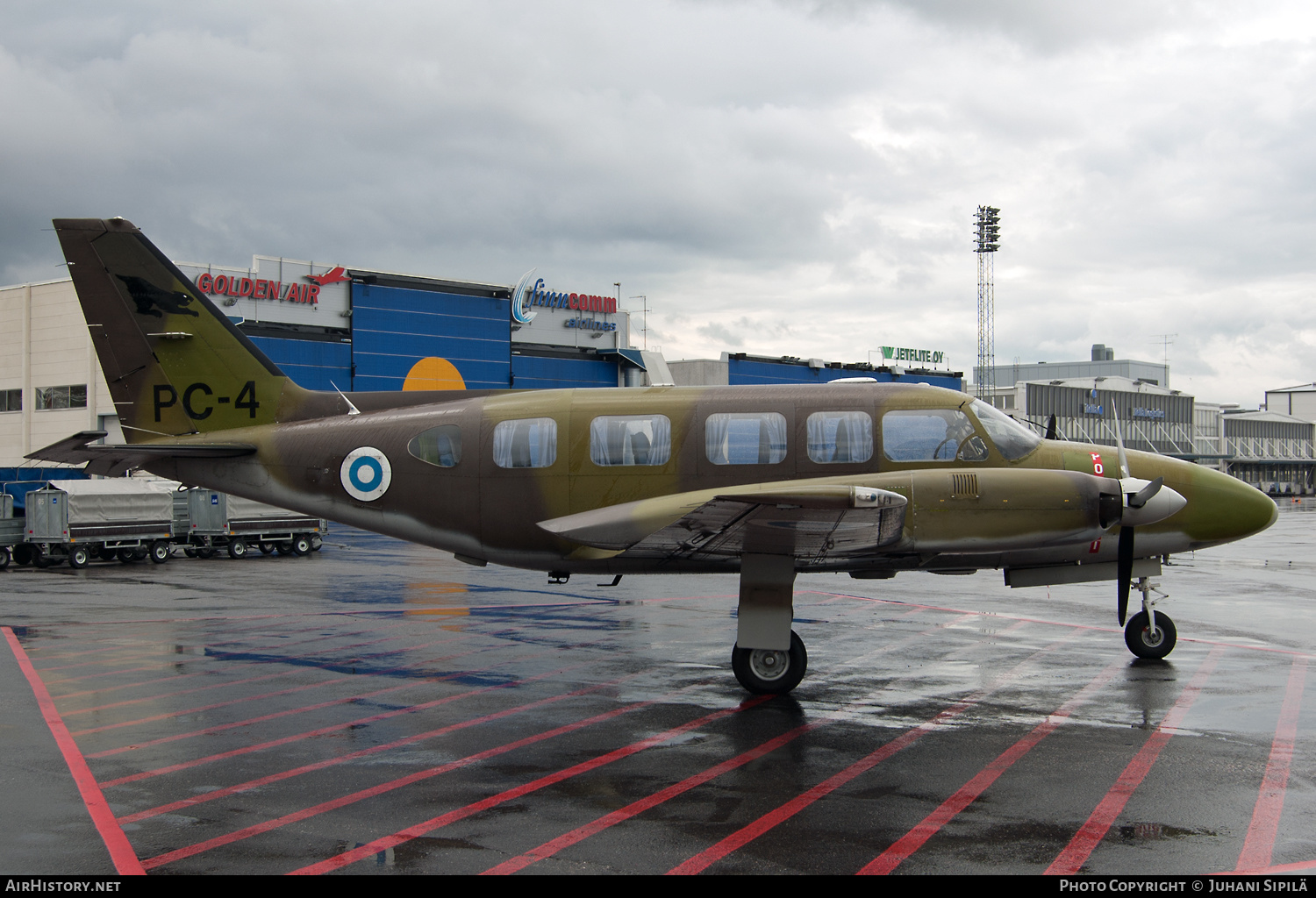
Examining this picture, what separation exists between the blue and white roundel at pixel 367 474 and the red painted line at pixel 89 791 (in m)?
4.30

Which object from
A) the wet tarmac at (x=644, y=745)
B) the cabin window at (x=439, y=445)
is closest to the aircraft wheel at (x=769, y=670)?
the wet tarmac at (x=644, y=745)

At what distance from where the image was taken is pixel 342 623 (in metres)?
18.2

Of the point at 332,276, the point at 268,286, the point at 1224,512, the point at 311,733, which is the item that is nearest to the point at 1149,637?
the point at 1224,512

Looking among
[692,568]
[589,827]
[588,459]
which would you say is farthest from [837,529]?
[589,827]

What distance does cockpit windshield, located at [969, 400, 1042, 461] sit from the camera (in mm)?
12305

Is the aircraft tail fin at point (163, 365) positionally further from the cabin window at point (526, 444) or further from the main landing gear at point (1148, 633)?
the main landing gear at point (1148, 633)

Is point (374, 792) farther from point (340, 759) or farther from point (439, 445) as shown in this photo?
point (439, 445)

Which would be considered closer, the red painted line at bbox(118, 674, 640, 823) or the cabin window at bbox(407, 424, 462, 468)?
the red painted line at bbox(118, 674, 640, 823)

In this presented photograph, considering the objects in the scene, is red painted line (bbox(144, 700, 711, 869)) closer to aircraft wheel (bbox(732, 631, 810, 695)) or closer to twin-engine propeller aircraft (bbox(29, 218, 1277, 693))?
aircraft wheel (bbox(732, 631, 810, 695))

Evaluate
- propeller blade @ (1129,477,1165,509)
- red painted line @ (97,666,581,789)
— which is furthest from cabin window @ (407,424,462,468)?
propeller blade @ (1129,477,1165,509)

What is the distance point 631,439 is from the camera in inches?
499

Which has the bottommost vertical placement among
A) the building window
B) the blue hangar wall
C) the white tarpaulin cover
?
the white tarpaulin cover

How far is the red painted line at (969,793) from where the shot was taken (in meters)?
6.74

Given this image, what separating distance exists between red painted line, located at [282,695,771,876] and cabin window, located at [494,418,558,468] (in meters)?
3.95
